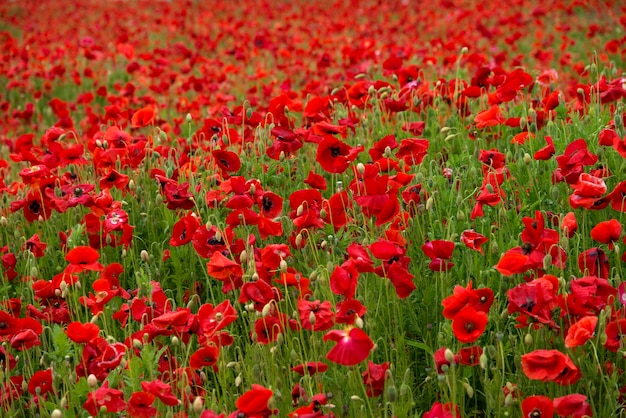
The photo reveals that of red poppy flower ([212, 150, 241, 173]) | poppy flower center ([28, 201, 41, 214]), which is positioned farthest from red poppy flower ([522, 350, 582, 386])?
poppy flower center ([28, 201, 41, 214])

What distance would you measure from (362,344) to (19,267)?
75.8 inches

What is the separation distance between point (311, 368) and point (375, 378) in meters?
0.18

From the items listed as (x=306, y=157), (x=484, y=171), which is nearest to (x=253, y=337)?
(x=484, y=171)

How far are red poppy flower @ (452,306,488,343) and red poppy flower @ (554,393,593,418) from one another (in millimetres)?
253

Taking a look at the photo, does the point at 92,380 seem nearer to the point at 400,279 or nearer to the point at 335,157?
the point at 400,279

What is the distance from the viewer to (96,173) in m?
3.98

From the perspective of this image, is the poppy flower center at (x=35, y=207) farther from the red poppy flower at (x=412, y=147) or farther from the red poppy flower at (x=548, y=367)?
the red poppy flower at (x=548, y=367)

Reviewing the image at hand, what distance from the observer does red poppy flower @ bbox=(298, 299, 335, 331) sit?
2.14 meters

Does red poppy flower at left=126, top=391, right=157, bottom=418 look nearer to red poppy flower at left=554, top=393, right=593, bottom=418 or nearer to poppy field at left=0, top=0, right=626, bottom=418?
poppy field at left=0, top=0, right=626, bottom=418

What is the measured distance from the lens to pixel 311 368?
2.21 m

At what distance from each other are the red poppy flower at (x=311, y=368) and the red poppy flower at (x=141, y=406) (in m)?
0.39

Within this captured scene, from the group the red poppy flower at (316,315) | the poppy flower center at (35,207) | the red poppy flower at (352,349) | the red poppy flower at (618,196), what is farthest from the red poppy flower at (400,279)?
the poppy flower center at (35,207)

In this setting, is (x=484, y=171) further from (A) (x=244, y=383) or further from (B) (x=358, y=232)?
(A) (x=244, y=383)

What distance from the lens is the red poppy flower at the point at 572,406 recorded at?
1.92 m
